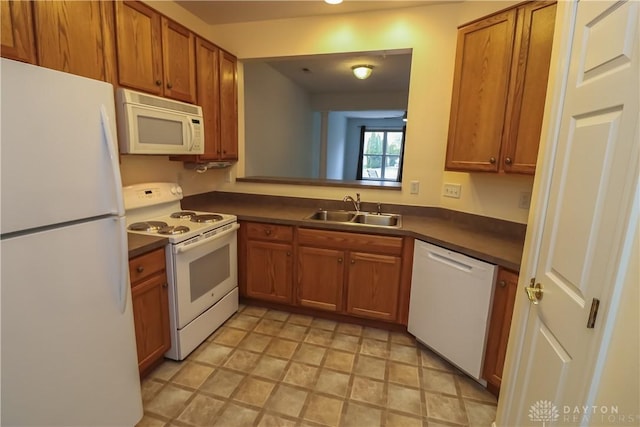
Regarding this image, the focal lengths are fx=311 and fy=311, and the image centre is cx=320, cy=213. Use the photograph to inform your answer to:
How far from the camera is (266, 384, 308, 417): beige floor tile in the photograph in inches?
67.5

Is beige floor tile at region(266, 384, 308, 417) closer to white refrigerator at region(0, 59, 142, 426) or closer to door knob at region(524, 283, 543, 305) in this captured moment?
white refrigerator at region(0, 59, 142, 426)

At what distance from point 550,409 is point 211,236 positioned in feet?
6.61

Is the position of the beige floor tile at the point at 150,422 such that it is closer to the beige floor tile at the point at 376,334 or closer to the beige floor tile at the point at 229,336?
the beige floor tile at the point at 229,336

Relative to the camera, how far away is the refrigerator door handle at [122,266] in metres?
1.33

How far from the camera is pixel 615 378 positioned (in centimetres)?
75

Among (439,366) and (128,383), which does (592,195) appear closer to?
(439,366)

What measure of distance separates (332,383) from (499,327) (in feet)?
3.42

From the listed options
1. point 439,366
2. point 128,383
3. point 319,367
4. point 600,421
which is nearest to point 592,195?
point 600,421

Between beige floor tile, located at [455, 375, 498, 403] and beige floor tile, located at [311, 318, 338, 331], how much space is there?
38.4 inches

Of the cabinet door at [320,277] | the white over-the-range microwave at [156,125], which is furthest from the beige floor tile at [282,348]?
the white over-the-range microwave at [156,125]

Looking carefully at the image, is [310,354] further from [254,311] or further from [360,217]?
[360,217]

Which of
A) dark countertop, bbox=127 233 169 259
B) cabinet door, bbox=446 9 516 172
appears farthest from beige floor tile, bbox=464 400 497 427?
dark countertop, bbox=127 233 169 259

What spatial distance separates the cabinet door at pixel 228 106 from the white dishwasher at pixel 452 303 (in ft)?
6.27

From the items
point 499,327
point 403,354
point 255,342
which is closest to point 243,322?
point 255,342
